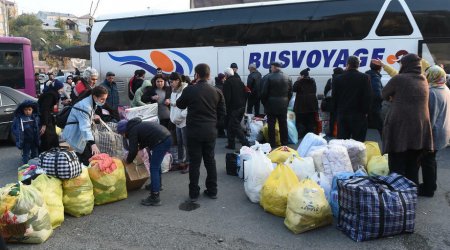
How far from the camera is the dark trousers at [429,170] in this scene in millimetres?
5172

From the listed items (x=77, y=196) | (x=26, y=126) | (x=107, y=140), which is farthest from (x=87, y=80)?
(x=77, y=196)

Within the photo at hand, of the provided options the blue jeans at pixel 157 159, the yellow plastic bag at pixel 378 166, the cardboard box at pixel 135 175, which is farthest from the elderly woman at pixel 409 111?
the cardboard box at pixel 135 175

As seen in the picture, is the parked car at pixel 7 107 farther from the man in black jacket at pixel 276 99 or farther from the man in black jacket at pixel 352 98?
the man in black jacket at pixel 352 98

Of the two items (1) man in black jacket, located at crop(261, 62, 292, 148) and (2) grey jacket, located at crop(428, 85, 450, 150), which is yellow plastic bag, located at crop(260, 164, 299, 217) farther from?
(1) man in black jacket, located at crop(261, 62, 292, 148)

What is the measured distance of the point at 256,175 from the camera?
17.1 ft

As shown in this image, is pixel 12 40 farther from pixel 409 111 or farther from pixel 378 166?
pixel 409 111

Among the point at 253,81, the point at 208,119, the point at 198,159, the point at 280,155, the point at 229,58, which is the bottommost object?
the point at 280,155

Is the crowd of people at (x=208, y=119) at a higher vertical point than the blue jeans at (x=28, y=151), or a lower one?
higher

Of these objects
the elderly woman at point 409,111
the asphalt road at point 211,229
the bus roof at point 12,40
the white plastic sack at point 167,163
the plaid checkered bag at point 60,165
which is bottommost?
the asphalt road at point 211,229

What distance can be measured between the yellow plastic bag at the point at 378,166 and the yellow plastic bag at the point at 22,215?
4071mm

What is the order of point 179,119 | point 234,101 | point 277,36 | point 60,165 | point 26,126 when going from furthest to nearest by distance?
point 277,36
point 234,101
point 26,126
point 179,119
point 60,165

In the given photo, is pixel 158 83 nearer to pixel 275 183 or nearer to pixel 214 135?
pixel 214 135

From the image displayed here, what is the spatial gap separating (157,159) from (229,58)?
672cm

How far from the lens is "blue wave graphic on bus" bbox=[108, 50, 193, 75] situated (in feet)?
39.2
